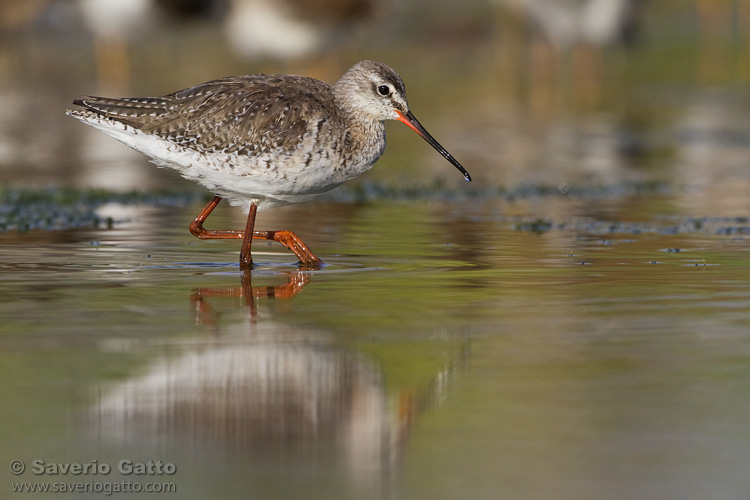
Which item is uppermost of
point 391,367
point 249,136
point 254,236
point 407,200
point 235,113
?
point 235,113

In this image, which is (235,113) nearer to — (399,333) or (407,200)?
(399,333)

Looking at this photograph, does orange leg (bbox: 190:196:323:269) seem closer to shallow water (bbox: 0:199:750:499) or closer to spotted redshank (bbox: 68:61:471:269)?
spotted redshank (bbox: 68:61:471:269)

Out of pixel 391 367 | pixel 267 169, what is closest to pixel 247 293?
pixel 267 169

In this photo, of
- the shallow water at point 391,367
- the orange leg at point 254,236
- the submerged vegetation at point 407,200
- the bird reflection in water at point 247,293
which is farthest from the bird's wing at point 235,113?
the submerged vegetation at point 407,200

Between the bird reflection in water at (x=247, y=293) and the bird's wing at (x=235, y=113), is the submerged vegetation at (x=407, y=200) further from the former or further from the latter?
the bird reflection in water at (x=247, y=293)

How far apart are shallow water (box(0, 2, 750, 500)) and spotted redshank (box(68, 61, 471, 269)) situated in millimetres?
515

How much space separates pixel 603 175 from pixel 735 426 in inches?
377

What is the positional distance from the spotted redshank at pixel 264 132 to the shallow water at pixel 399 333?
515mm

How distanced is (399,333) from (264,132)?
250 cm

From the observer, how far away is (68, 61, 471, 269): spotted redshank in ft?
29.0

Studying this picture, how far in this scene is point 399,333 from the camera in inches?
267

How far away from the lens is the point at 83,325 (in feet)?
22.6

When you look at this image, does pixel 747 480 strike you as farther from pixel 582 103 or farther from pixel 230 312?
pixel 582 103

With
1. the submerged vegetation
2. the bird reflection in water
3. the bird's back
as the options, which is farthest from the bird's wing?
the submerged vegetation
